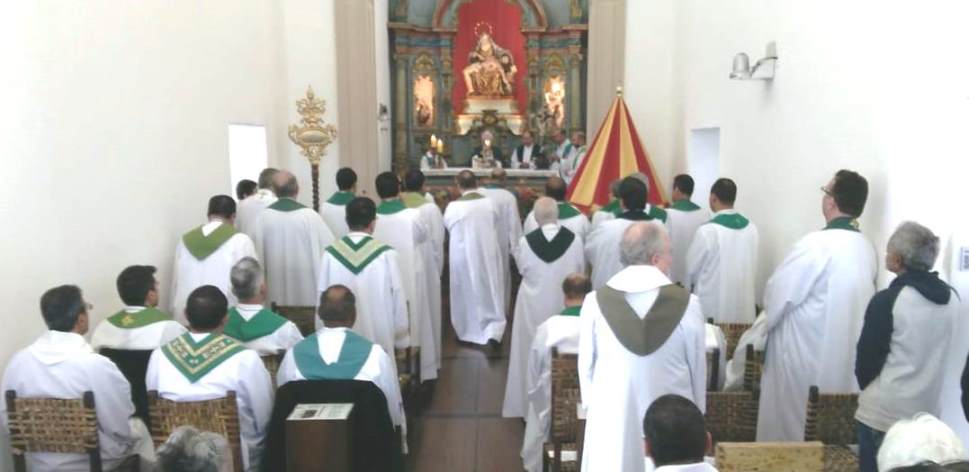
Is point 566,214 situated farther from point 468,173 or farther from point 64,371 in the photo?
point 64,371

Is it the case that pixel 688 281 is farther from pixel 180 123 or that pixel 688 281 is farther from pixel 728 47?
pixel 180 123

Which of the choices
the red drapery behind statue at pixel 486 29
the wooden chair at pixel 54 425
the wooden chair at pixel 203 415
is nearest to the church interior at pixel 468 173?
the wooden chair at pixel 54 425

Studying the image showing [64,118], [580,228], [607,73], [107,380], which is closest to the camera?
[107,380]

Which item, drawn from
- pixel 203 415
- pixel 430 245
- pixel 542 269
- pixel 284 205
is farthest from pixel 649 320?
pixel 430 245

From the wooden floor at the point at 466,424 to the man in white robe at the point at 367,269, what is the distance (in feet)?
2.38

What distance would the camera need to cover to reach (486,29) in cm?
1791

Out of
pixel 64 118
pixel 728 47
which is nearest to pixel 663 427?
pixel 64 118

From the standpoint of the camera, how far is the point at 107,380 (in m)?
3.64

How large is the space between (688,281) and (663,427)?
13.7 feet

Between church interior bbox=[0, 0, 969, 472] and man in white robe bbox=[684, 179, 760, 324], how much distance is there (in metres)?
0.11

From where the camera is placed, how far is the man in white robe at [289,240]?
6.46 m

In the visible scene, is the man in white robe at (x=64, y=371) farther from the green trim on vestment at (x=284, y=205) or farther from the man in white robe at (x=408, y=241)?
the man in white robe at (x=408, y=241)

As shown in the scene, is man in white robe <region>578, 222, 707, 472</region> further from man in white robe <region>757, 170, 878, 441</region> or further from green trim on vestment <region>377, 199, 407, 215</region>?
green trim on vestment <region>377, 199, 407, 215</region>

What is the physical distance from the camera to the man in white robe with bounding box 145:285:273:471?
3.59 m
